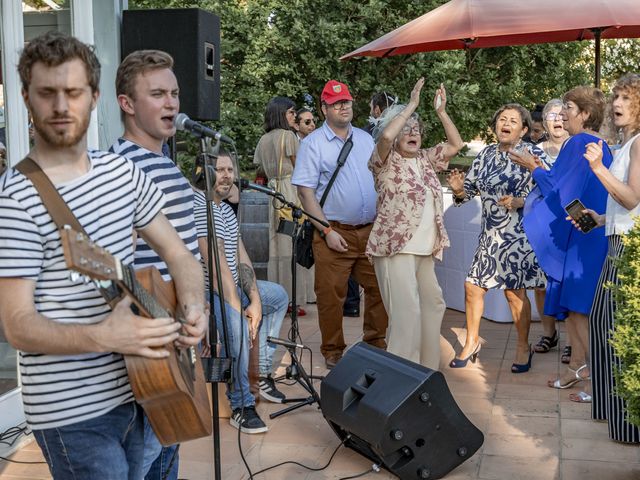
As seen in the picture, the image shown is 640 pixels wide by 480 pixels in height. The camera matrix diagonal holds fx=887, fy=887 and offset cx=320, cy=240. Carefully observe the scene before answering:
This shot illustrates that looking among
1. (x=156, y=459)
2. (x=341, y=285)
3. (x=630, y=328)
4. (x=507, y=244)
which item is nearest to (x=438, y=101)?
(x=507, y=244)

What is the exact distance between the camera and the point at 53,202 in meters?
2.14

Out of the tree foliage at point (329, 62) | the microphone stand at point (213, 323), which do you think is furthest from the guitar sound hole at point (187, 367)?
the tree foliage at point (329, 62)

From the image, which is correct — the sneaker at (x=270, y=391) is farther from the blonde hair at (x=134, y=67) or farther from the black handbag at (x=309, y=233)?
the blonde hair at (x=134, y=67)

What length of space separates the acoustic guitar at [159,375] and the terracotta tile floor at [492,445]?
81.1 inches

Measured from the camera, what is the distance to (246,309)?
504 centimetres

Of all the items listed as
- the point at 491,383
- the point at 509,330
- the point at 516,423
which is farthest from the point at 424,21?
the point at 516,423

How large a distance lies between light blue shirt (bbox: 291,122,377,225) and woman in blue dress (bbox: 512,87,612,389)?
112cm

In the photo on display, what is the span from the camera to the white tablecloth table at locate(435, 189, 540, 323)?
25.6ft

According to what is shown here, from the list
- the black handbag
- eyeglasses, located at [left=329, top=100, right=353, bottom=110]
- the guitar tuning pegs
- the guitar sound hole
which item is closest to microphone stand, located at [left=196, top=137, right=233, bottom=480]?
the guitar sound hole

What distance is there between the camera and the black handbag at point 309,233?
6090 mm

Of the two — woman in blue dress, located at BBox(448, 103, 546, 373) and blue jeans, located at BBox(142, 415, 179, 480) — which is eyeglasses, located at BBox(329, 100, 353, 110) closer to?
woman in blue dress, located at BBox(448, 103, 546, 373)

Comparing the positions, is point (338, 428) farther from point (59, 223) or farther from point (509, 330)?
point (509, 330)

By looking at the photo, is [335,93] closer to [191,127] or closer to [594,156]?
[594,156]

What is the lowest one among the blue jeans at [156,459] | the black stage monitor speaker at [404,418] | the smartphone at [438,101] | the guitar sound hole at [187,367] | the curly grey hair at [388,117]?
the black stage monitor speaker at [404,418]
